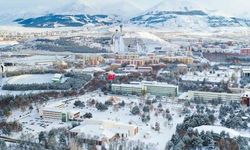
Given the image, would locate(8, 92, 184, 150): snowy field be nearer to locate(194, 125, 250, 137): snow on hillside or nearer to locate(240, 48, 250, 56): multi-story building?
locate(194, 125, 250, 137): snow on hillside

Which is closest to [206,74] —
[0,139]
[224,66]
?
[224,66]

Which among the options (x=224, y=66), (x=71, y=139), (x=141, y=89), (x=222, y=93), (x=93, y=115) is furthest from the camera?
(x=224, y=66)

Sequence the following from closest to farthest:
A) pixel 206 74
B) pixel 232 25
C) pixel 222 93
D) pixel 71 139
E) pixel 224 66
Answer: pixel 71 139, pixel 222 93, pixel 206 74, pixel 224 66, pixel 232 25

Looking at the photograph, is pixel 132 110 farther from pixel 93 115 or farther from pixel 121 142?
pixel 121 142

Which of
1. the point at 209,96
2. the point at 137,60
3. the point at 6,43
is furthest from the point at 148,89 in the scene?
the point at 6,43

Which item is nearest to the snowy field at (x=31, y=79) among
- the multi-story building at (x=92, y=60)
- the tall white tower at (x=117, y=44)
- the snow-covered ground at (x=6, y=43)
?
the multi-story building at (x=92, y=60)

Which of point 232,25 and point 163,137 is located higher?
point 232,25

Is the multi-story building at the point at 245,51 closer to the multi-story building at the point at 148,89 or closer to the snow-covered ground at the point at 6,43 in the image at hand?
the multi-story building at the point at 148,89

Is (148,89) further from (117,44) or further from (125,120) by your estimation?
(117,44)
